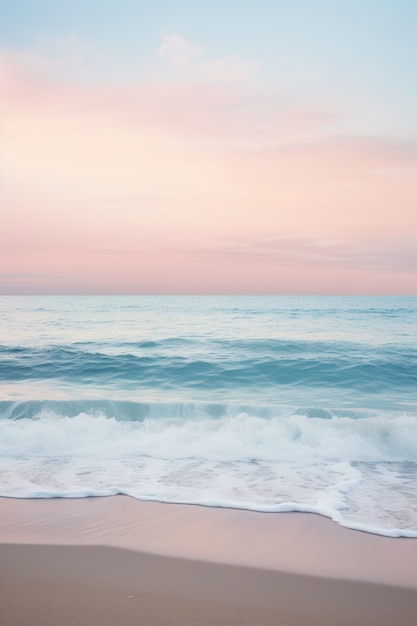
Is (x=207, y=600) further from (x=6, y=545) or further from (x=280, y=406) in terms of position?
(x=280, y=406)

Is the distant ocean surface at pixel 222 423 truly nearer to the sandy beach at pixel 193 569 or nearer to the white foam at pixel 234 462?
the white foam at pixel 234 462

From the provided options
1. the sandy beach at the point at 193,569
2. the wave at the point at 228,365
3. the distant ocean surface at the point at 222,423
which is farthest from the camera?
the wave at the point at 228,365

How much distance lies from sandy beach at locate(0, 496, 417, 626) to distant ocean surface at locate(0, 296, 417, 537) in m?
0.52

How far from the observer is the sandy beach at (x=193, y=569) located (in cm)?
322

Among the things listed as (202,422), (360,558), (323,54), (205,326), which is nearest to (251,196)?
(323,54)

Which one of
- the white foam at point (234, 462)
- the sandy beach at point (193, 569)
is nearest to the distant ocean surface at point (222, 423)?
the white foam at point (234, 462)

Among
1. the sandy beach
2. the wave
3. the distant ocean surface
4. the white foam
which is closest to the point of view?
the sandy beach

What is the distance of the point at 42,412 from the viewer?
36.5ft

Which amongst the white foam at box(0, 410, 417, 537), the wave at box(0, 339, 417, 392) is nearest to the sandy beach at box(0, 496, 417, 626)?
the white foam at box(0, 410, 417, 537)

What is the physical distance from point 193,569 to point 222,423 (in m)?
6.10

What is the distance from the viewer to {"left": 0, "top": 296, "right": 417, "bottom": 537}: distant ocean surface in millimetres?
6258

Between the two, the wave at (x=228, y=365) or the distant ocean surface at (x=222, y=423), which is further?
the wave at (x=228, y=365)

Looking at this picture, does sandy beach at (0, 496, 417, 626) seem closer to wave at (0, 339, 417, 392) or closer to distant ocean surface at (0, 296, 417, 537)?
distant ocean surface at (0, 296, 417, 537)

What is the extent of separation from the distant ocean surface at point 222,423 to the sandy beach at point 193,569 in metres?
0.52
